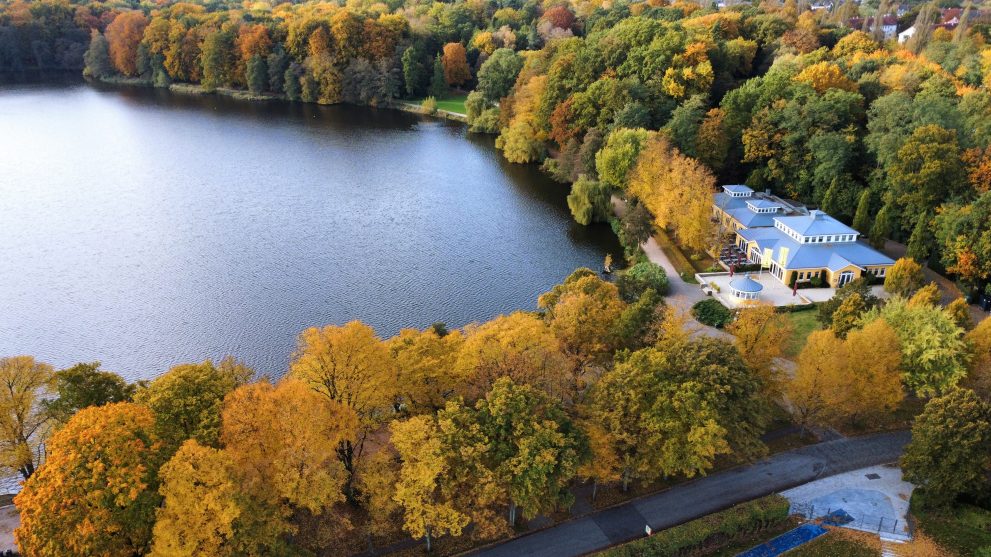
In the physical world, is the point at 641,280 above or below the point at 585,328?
below

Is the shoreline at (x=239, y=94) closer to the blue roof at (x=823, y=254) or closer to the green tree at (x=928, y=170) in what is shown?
the blue roof at (x=823, y=254)

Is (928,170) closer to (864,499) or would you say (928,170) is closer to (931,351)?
(931,351)

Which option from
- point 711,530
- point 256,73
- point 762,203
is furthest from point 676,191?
point 256,73

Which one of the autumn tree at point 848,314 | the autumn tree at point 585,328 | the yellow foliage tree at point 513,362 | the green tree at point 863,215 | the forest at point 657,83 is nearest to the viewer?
the yellow foliage tree at point 513,362

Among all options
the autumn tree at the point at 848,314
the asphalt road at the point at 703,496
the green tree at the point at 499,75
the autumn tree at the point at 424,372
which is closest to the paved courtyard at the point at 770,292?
the autumn tree at the point at 848,314

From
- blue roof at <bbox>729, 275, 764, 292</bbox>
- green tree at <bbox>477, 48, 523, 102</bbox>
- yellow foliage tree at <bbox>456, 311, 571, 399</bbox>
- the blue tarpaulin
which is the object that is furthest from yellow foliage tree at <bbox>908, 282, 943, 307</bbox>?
green tree at <bbox>477, 48, 523, 102</bbox>

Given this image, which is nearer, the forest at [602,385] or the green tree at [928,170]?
the forest at [602,385]

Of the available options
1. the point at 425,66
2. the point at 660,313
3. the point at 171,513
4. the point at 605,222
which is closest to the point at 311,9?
the point at 425,66

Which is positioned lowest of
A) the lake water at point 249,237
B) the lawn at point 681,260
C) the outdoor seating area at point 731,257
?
the lake water at point 249,237
